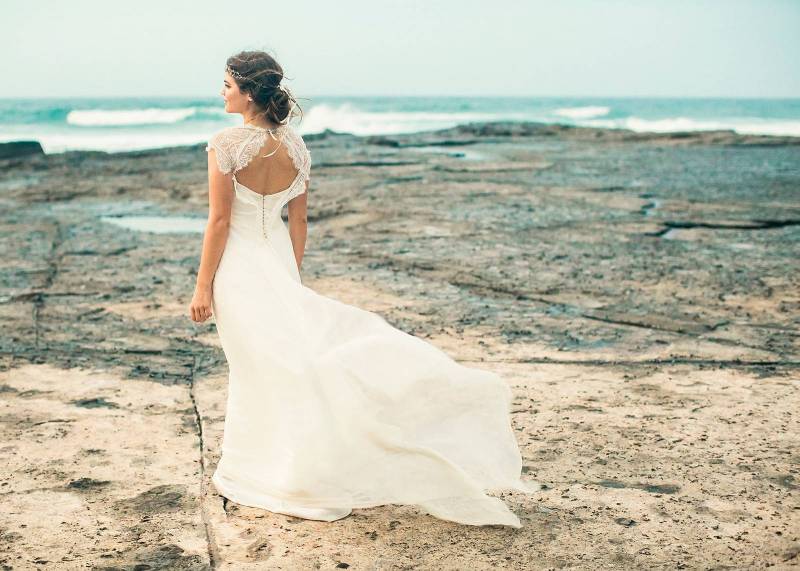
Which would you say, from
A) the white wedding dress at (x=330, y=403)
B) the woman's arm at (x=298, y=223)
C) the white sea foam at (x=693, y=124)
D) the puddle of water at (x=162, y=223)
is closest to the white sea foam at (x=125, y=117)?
the white sea foam at (x=693, y=124)

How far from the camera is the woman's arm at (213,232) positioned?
111 inches

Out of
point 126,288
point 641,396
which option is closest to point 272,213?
point 641,396

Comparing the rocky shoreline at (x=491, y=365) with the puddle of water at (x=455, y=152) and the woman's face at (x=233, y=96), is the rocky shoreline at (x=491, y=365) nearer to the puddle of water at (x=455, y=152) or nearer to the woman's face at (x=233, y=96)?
the woman's face at (x=233, y=96)

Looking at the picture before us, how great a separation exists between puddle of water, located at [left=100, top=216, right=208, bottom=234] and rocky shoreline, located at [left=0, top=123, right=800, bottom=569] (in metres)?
0.33

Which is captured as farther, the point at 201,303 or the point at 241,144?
the point at 201,303

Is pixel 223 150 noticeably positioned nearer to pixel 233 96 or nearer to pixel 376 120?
pixel 233 96

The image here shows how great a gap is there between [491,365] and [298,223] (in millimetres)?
1742

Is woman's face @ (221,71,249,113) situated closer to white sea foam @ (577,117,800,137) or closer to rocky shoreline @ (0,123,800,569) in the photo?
rocky shoreline @ (0,123,800,569)

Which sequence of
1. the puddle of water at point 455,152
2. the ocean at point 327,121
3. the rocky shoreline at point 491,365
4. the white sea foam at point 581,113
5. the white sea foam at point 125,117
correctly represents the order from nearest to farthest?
the rocky shoreline at point 491,365 → the puddle of water at point 455,152 → the ocean at point 327,121 → the white sea foam at point 125,117 → the white sea foam at point 581,113

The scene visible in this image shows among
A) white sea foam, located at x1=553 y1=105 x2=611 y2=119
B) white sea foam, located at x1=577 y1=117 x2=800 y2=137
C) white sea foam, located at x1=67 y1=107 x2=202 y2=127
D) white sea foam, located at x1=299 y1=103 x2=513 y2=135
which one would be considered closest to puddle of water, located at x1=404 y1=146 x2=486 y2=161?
white sea foam, located at x1=299 y1=103 x2=513 y2=135

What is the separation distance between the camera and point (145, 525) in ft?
9.06

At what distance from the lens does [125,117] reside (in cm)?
5422

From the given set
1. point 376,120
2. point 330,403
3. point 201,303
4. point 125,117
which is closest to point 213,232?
point 201,303

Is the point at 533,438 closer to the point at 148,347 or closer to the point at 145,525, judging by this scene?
the point at 145,525
